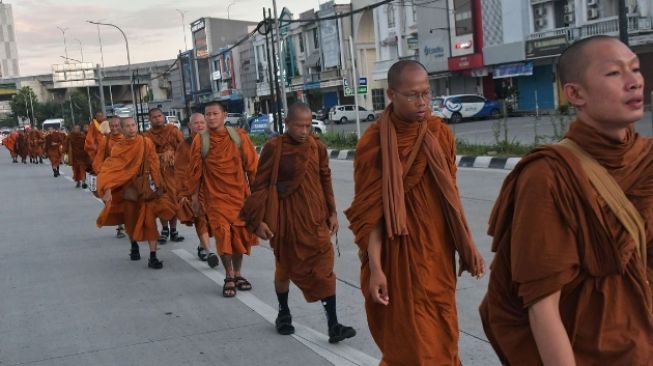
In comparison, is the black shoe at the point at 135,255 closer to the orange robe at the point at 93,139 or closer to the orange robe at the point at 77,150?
the orange robe at the point at 93,139

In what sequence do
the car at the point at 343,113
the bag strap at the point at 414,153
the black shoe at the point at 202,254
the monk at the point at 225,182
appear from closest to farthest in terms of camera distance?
the bag strap at the point at 414,153, the monk at the point at 225,182, the black shoe at the point at 202,254, the car at the point at 343,113

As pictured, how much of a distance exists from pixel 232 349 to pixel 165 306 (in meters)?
1.47

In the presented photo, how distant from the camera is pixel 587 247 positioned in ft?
6.21

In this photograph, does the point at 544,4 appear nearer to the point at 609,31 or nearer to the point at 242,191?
the point at 609,31

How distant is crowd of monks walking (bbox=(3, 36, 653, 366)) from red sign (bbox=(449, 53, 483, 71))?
3137cm

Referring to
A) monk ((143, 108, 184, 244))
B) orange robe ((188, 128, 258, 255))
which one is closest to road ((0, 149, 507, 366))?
orange robe ((188, 128, 258, 255))

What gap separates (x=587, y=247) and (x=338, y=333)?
3107 mm

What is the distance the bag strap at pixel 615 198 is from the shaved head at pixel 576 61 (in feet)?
0.64

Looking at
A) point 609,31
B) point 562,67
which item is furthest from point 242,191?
point 609,31

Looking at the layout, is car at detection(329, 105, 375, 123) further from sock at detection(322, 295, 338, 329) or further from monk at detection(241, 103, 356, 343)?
sock at detection(322, 295, 338, 329)

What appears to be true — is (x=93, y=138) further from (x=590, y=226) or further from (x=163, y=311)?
(x=590, y=226)

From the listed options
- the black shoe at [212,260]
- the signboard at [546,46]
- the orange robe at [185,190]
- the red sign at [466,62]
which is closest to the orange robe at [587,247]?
the orange robe at [185,190]

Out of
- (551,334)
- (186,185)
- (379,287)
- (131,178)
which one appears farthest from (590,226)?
(131,178)

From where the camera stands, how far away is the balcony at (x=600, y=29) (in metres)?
29.0
